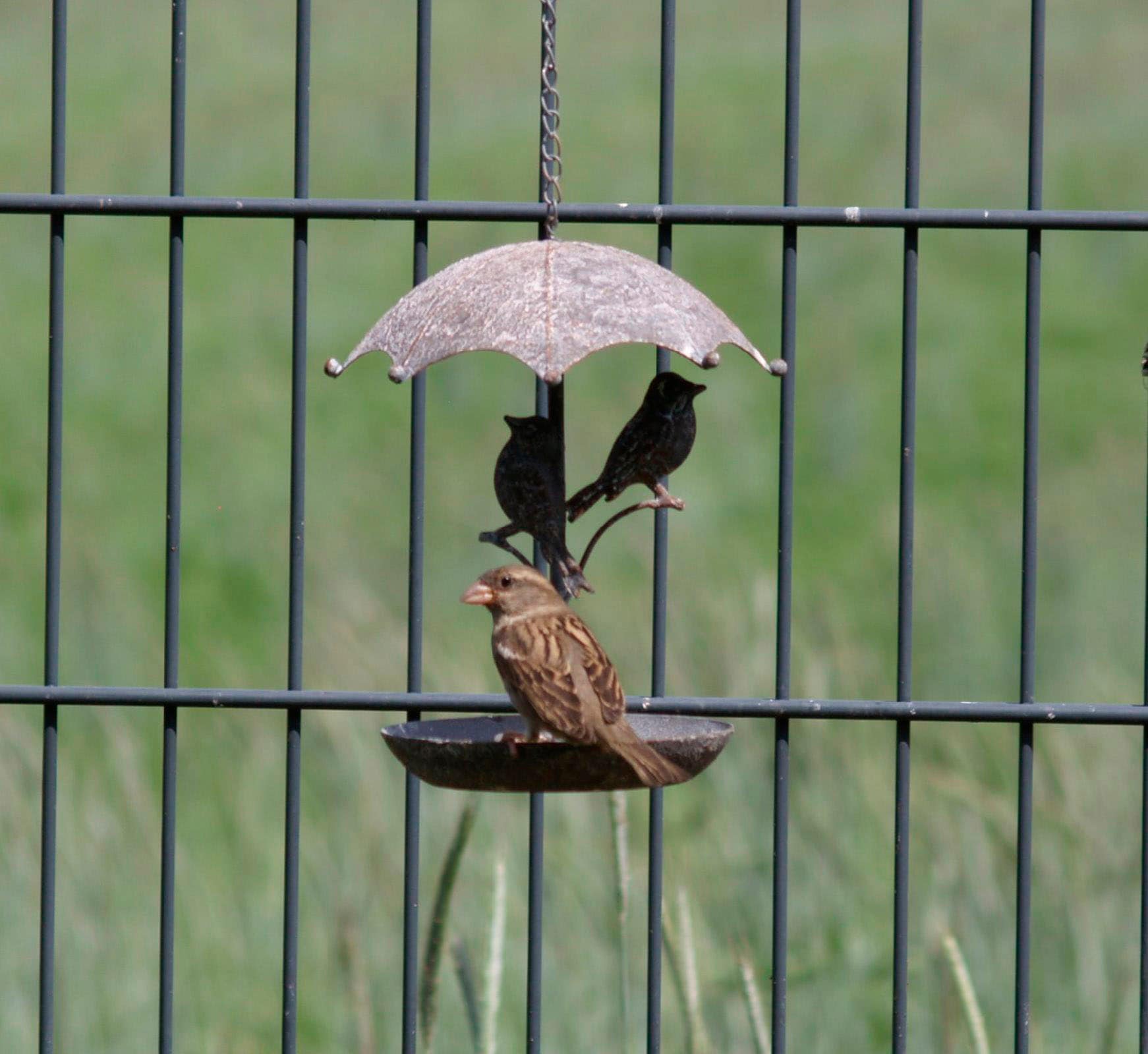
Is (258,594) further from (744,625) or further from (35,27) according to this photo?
(35,27)

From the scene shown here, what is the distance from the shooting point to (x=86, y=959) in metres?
5.01

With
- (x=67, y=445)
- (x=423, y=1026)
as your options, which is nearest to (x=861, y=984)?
(x=423, y=1026)

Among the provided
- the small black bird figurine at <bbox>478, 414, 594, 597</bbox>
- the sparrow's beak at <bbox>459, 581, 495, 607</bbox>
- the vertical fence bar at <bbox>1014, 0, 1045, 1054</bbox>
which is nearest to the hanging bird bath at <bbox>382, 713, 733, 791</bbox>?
the sparrow's beak at <bbox>459, 581, 495, 607</bbox>

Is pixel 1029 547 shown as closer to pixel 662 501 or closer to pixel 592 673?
pixel 662 501

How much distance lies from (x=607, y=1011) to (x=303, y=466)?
1.86 m

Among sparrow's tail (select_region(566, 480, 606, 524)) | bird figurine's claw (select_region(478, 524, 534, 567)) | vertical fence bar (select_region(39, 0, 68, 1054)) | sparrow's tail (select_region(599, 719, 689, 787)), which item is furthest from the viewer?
vertical fence bar (select_region(39, 0, 68, 1054))

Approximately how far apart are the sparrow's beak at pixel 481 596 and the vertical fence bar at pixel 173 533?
71cm

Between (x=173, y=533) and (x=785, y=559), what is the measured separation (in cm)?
121

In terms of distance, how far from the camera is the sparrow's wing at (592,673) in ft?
9.96

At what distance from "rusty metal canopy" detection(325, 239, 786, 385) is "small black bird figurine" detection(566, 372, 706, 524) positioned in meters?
0.20

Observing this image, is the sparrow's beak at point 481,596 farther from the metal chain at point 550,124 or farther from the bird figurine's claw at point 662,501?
the metal chain at point 550,124

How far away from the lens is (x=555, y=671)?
10.1 ft

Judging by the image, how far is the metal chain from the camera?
3.34 meters

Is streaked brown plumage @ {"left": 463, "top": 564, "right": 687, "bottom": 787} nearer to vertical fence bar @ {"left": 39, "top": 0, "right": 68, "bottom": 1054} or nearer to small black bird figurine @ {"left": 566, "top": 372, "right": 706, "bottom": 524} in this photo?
small black bird figurine @ {"left": 566, "top": 372, "right": 706, "bottom": 524}
